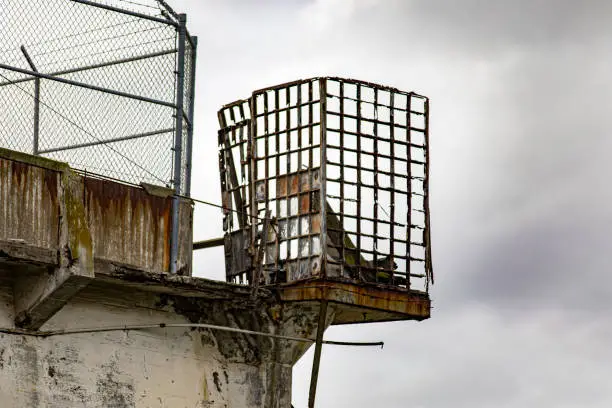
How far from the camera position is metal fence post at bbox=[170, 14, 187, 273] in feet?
63.4

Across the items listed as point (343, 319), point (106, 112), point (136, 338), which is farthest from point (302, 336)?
point (106, 112)

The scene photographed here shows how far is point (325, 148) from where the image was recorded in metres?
20.1

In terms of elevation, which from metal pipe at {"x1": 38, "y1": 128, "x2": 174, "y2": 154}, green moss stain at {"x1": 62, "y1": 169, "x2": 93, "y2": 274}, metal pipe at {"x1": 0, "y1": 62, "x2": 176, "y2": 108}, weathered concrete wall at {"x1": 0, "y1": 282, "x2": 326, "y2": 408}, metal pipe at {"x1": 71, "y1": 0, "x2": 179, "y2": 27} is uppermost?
metal pipe at {"x1": 71, "y1": 0, "x2": 179, "y2": 27}

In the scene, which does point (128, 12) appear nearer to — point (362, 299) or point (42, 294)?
point (42, 294)

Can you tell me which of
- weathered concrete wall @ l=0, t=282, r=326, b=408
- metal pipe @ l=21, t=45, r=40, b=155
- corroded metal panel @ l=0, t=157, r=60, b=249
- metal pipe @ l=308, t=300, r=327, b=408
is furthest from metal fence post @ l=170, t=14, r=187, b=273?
metal pipe @ l=308, t=300, r=327, b=408

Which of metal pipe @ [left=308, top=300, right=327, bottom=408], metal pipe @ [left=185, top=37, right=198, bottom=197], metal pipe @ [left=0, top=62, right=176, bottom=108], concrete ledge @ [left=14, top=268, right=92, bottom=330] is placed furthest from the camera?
metal pipe @ [left=308, top=300, right=327, bottom=408]

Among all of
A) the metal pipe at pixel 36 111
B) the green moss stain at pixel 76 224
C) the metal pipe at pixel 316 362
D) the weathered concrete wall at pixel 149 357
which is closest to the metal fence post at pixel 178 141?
the weathered concrete wall at pixel 149 357

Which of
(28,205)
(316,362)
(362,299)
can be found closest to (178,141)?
(28,205)

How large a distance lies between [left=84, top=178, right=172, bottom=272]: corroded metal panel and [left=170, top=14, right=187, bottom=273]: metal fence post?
2.7 inches

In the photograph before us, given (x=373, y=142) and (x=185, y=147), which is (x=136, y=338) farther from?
(x=373, y=142)

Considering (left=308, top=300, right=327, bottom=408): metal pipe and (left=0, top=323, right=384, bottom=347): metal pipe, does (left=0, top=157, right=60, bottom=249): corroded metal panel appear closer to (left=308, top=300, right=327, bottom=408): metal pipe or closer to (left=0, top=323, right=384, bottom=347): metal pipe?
(left=0, top=323, right=384, bottom=347): metal pipe

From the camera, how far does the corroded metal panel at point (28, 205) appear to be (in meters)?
17.5

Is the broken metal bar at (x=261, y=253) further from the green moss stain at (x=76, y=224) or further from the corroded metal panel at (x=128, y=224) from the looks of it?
the green moss stain at (x=76, y=224)

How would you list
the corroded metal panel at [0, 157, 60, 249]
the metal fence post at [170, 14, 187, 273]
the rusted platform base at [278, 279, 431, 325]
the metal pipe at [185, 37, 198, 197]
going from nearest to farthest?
the corroded metal panel at [0, 157, 60, 249] → the metal fence post at [170, 14, 187, 273] → the metal pipe at [185, 37, 198, 197] → the rusted platform base at [278, 279, 431, 325]
